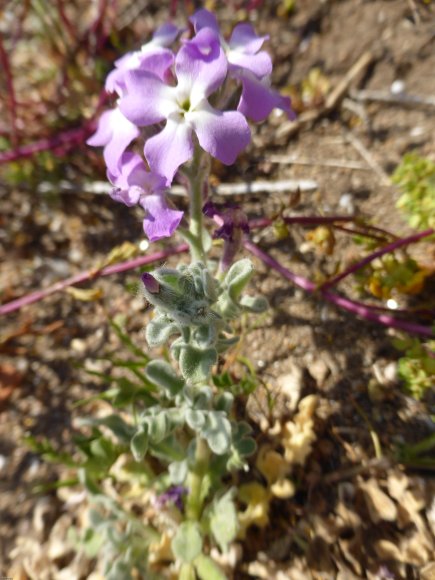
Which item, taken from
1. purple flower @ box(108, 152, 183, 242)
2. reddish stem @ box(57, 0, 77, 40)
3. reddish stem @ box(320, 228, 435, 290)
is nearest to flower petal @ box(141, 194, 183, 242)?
purple flower @ box(108, 152, 183, 242)

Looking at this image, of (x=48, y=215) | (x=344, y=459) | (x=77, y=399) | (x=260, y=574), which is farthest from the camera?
(x=48, y=215)

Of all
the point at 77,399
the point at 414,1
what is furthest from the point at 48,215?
the point at 414,1

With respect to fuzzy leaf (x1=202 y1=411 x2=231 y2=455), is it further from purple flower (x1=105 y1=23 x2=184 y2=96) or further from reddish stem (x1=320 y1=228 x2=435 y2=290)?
purple flower (x1=105 y1=23 x2=184 y2=96)

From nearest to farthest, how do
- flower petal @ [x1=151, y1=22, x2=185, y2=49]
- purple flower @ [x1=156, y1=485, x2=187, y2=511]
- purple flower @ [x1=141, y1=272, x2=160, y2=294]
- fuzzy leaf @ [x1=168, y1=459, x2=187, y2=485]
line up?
1. purple flower @ [x1=141, y1=272, x2=160, y2=294]
2. flower petal @ [x1=151, y1=22, x2=185, y2=49]
3. fuzzy leaf @ [x1=168, y1=459, x2=187, y2=485]
4. purple flower @ [x1=156, y1=485, x2=187, y2=511]

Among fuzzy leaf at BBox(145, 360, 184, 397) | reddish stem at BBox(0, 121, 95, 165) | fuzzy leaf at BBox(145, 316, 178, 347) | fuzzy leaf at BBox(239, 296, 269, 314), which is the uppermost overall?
reddish stem at BBox(0, 121, 95, 165)

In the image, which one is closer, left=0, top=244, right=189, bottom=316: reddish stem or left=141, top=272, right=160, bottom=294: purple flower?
left=141, top=272, right=160, bottom=294: purple flower

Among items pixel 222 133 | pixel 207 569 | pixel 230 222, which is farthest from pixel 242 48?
pixel 207 569

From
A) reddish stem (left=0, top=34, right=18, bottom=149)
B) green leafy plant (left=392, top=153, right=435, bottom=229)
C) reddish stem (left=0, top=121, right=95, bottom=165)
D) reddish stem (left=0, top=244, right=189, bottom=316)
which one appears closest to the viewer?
green leafy plant (left=392, top=153, right=435, bottom=229)

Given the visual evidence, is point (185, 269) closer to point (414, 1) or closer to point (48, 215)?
point (48, 215)
